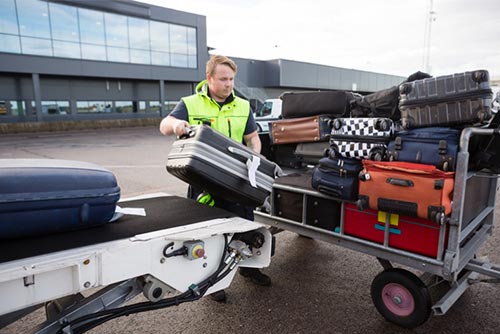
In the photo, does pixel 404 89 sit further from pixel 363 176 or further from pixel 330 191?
pixel 330 191

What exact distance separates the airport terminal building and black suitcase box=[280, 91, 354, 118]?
23384mm

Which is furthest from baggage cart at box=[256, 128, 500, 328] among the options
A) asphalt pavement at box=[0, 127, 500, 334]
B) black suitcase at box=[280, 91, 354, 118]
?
black suitcase at box=[280, 91, 354, 118]

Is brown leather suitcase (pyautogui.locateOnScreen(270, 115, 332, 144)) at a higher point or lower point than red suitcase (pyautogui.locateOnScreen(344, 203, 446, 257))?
higher

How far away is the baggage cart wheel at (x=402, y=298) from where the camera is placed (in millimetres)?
2609

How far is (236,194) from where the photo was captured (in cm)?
231

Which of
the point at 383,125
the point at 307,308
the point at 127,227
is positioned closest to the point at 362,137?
the point at 383,125

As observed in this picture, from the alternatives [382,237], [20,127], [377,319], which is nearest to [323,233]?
[382,237]

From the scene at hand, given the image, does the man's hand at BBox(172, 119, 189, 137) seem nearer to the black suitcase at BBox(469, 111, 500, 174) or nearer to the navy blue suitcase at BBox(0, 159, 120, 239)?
the navy blue suitcase at BBox(0, 159, 120, 239)

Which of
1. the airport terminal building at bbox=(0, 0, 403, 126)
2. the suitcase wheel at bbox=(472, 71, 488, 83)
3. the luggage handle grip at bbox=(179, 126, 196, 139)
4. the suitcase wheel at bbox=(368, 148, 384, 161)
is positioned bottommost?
the suitcase wheel at bbox=(368, 148, 384, 161)

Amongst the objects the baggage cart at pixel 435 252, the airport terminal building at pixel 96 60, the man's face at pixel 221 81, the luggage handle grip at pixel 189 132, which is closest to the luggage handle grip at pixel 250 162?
the luggage handle grip at pixel 189 132

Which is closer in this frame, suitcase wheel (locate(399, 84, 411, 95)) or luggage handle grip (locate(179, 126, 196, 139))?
luggage handle grip (locate(179, 126, 196, 139))

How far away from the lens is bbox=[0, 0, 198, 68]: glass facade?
2202 cm

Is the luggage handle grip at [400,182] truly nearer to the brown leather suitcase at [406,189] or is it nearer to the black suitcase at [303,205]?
the brown leather suitcase at [406,189]

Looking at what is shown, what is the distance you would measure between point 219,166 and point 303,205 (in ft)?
4.41
